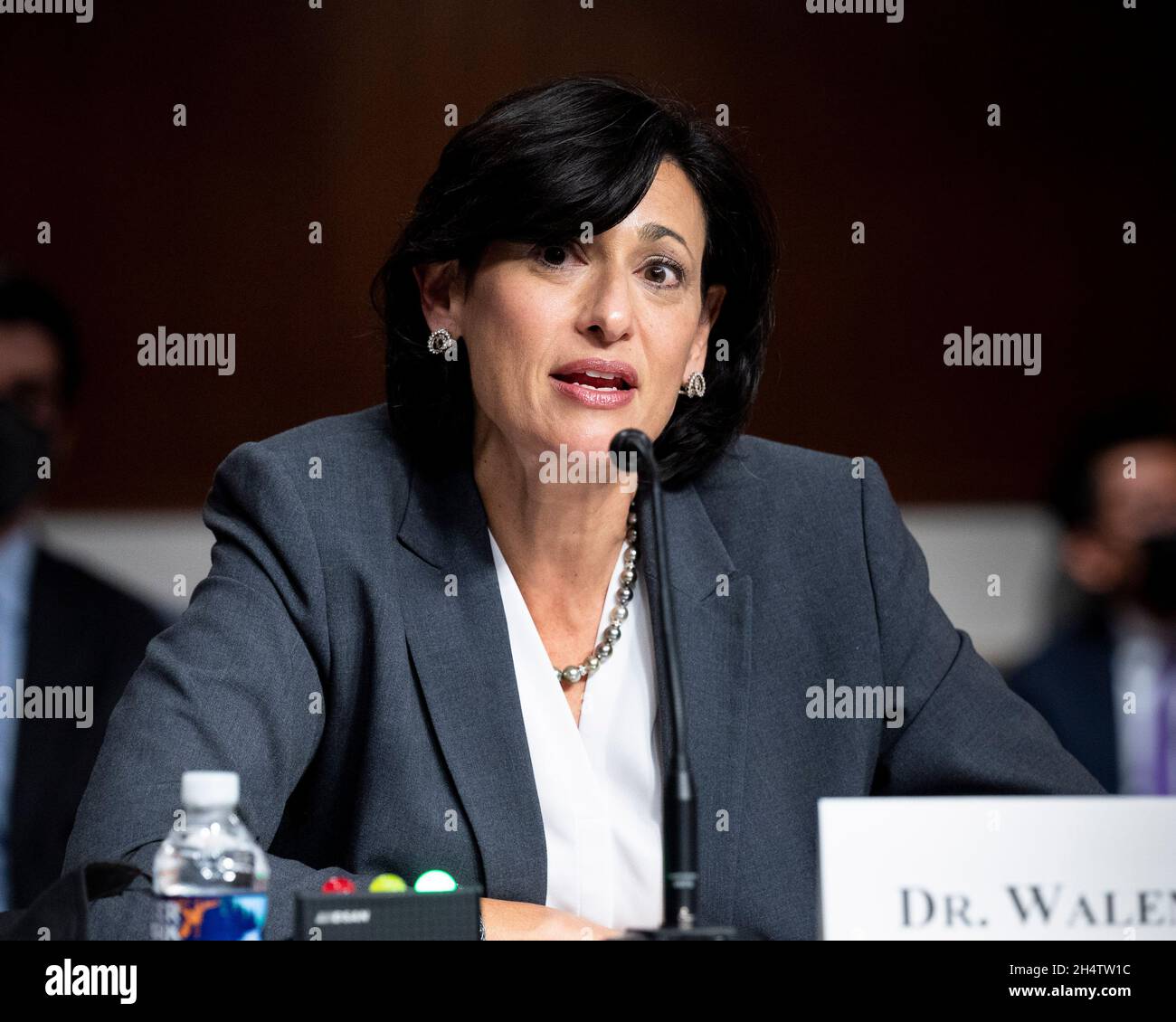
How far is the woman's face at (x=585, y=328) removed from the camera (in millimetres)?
1521

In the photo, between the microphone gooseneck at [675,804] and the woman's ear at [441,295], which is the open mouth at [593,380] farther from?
the microphone gooseneck at [675,804]

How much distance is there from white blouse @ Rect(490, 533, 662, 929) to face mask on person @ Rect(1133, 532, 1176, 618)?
1.92 m

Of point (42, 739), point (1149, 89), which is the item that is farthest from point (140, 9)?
point (1149, 89)

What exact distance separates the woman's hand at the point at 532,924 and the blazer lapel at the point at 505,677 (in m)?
0.18

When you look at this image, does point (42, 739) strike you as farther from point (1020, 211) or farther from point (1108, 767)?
point (1020, 211)

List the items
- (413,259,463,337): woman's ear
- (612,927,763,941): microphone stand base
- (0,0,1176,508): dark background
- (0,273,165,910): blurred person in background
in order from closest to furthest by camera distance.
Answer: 1. (612,927,763,941): microphone stand base
2. (413,259,463,337): woman's ear
3. (0,273,165,910): blurred person in background
4. (0,0,1176,508): dark background

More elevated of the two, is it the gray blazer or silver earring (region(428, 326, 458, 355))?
silver earring (region(428, 326, 458, 355))

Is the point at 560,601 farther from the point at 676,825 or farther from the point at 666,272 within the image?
the point at 676,825

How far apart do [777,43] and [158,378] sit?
164 centimetres

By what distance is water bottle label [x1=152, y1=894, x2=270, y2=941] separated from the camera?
964mm

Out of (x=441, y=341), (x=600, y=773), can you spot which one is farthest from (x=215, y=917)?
(x=441, y=341)

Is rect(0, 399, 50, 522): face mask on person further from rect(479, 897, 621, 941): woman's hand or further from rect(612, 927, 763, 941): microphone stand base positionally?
rect(612, 927, 763, 941): microphone stand base

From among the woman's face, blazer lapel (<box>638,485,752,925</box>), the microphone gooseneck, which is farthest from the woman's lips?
the microphone gooseneck

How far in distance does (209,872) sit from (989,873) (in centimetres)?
57
